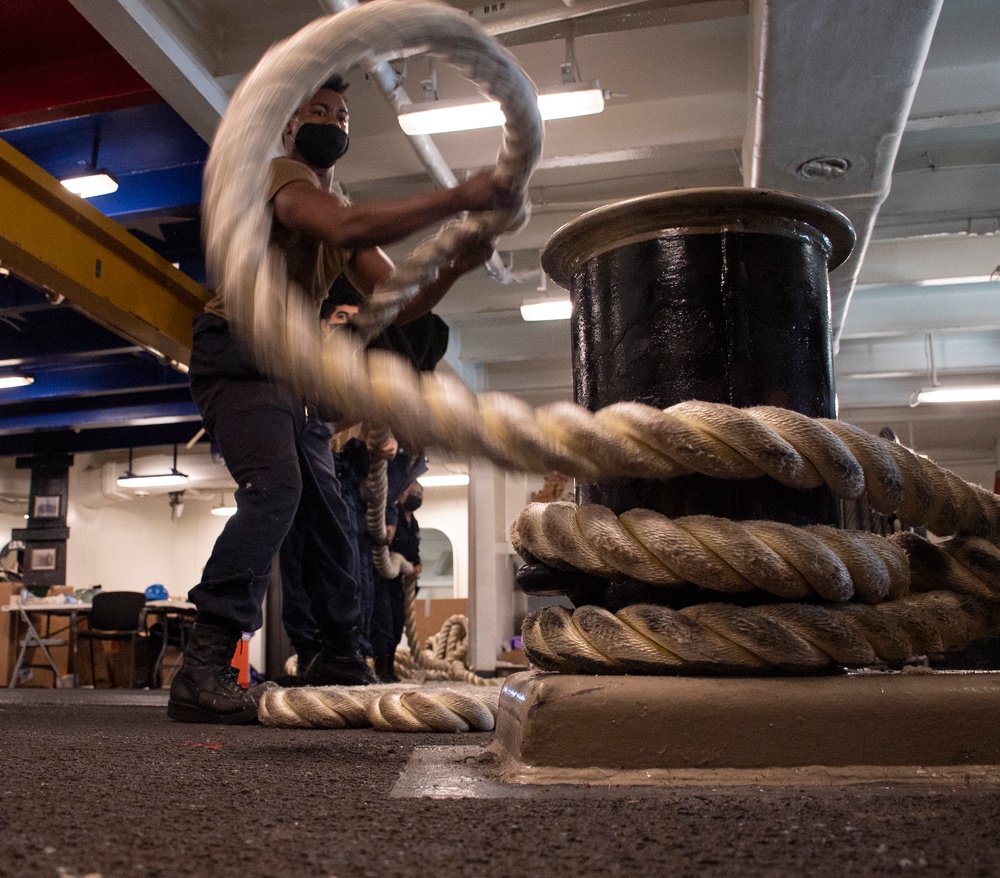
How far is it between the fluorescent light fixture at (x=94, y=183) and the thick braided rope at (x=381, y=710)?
3.81 m

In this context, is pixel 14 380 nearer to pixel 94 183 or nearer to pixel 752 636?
pixel 94 183

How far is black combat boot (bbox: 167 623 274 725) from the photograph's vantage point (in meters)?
1.86

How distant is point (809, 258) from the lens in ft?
3.87

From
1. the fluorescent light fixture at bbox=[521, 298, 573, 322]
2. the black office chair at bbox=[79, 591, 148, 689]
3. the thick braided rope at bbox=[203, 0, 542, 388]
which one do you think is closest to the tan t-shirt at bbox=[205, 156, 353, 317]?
the thick braided rope at bbox=[203, 0, 542, 388]

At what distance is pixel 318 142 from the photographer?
184 centimetres

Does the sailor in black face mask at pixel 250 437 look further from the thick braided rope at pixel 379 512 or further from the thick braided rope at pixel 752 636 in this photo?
the thick braided rope at pixel 752 636

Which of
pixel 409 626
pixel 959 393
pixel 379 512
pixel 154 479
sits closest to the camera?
pixel 379 512

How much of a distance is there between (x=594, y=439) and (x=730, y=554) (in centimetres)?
19

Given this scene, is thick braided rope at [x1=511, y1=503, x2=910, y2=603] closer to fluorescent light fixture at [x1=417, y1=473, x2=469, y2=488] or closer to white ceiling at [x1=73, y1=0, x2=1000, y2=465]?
white ceiling at [x1=73, y1=0, x2=1000, y2=465]

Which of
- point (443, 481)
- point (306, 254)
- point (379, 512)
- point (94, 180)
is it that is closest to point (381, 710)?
point (306, 254)

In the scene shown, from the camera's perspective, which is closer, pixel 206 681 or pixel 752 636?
pixel 752 636

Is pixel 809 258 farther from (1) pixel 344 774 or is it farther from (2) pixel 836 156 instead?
(2) pixel 836 156

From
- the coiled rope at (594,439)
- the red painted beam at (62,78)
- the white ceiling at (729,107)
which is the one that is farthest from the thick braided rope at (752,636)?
the red painted beam at (62,78)

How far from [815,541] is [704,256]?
38cm
